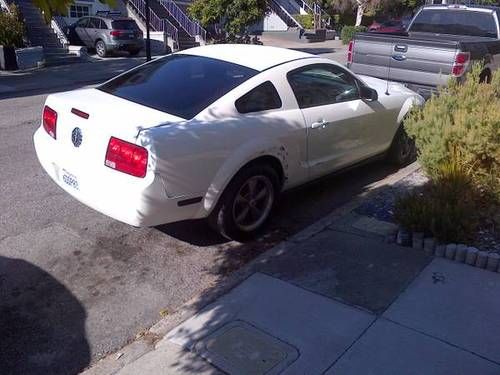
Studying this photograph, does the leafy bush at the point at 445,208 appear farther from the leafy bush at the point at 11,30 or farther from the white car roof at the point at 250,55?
the leafy bush at the point at 11,30

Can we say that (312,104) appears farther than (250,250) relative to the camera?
Yes

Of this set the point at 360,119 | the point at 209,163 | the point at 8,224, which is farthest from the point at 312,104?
the point at 8,224

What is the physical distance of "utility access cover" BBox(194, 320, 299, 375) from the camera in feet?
10.00

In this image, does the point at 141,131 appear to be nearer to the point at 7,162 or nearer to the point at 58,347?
the point at 58,347

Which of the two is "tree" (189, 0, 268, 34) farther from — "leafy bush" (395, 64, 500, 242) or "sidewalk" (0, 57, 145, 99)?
"leafy bush" (395, 64, 500, 242)

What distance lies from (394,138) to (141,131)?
12.1 ft

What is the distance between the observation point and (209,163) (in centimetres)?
407

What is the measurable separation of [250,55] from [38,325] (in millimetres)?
3023

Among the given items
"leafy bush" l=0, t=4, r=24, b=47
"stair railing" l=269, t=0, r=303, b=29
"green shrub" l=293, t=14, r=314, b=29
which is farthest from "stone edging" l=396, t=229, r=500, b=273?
"stair railing" l=269, t=0, r=303, b=29

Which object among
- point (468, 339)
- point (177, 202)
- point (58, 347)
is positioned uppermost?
point (177, 202)

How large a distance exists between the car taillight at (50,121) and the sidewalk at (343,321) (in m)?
2.09

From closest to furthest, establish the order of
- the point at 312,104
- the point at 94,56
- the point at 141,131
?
1. the point at 141,131
2. the point at 312,104
3. the point at 94,56

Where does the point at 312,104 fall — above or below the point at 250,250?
above

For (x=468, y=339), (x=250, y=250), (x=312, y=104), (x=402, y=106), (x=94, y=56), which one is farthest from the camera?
(x=94, y=56)
